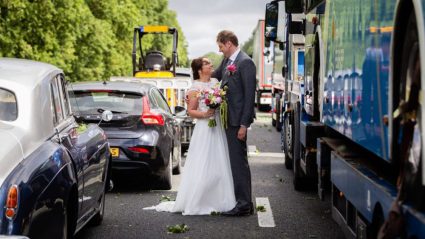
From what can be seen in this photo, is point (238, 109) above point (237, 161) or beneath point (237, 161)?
above

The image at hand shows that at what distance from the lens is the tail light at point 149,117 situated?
1310 centimetres

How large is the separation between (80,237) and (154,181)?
3.96 meters

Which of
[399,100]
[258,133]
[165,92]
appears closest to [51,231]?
[399,100]

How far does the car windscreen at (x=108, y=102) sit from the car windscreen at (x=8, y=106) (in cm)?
570

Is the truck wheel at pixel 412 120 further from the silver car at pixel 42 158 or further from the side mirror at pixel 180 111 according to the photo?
the side mirror at pixel 180 111

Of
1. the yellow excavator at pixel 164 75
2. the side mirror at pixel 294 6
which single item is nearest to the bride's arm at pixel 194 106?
the yellow excavator at pixel 164 75

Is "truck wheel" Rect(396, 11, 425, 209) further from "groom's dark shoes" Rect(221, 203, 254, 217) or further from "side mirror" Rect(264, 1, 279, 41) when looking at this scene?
"side mirror" Rect(264, 1, 279, 41)

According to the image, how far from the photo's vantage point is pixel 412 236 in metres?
4.80

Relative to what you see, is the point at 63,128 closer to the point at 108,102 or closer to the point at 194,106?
the point at 194,106

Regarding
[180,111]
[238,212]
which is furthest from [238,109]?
[180,111]

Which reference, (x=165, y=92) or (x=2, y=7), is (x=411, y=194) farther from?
(x=2, y=7)

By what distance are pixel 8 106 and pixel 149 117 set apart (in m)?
6.05

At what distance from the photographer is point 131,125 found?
13.0 metres

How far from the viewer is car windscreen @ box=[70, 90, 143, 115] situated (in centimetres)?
1304
